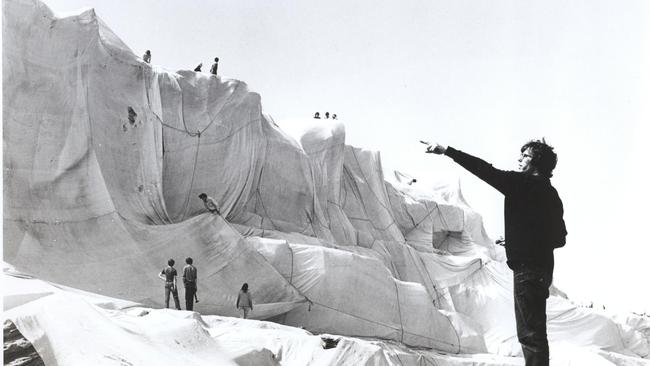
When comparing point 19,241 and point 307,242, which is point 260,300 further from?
point 307,242

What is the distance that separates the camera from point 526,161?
3139 millimetres

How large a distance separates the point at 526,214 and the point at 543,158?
0.92 ft

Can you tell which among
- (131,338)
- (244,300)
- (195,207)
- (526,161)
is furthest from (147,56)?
(526,161)

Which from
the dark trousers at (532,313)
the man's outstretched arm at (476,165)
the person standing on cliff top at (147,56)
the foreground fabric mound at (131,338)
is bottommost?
the foreground fabric mound at (131,338)

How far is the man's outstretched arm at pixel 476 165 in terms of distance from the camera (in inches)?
114

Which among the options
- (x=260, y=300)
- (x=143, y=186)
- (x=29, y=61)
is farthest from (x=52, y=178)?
(x=260, y=300)

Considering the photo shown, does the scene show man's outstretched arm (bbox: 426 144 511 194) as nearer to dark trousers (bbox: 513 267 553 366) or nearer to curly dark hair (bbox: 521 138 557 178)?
curly dark hair (bbox: 521 138 557 178)

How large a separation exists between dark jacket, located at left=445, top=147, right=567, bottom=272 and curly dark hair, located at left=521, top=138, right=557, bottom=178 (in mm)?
116

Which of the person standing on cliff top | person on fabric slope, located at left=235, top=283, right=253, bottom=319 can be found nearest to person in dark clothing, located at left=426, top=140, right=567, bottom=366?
person on fabric slope, located at left=235, top=283, right=253, bottom=319

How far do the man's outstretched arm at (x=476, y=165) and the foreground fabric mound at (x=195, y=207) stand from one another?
1013cm

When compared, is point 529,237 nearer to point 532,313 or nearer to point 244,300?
point 532,313

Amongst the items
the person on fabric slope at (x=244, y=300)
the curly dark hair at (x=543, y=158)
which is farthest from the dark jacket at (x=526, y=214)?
the person on fabric slope at (x=244, y=300)

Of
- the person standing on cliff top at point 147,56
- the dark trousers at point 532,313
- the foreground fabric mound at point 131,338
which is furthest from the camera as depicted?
the person standing on cliff top at point 147,56

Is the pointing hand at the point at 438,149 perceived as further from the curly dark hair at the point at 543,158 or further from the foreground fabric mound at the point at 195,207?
the foreground fabric mound at the point at 195,207
